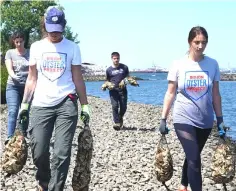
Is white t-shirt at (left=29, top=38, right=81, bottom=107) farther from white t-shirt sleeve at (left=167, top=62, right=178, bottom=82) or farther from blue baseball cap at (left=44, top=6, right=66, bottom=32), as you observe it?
white t-shirt sleeve at (left=167, top=62, right=178, bottom=82)

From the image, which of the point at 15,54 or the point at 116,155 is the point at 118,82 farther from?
the point at 15,54

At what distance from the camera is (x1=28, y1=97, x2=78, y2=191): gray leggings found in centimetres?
552

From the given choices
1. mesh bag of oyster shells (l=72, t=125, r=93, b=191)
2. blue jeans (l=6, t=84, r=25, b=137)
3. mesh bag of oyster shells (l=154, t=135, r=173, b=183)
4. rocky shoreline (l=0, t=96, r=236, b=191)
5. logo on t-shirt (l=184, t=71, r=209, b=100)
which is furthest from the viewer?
blue jeans (l=6, t=84, r=25, b=137)

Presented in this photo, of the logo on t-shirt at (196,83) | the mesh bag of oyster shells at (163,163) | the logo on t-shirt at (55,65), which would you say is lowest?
the mesh bag of oyster shells at (163,163)

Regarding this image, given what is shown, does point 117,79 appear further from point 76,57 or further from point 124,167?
point 76,57

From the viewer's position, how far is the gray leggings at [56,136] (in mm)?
5516

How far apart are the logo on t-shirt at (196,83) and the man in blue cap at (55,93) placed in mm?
1168

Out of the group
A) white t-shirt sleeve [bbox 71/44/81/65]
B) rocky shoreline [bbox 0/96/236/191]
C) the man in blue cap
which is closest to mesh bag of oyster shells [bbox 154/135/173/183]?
rocky shoreline [bbox 0/96/236/191]

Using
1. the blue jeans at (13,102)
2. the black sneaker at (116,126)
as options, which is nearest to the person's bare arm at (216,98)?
the blue jeans at (13,102)

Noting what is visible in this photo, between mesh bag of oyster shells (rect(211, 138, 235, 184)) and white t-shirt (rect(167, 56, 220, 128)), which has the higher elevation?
white t-shirt (rect(167, 56, 220, 128))

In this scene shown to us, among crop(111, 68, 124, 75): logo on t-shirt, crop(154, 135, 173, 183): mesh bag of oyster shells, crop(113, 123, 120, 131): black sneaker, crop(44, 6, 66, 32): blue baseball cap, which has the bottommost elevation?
crop(113, 123, 120, 131): black sneaker

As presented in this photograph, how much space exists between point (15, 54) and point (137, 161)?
2795 millimetres

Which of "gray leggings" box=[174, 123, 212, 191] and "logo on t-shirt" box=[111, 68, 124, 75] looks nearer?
"gray leggings" box=[174, 123, 212, 191]

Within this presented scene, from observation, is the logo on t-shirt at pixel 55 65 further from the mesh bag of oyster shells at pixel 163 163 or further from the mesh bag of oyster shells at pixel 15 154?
the mesh bag of oyster shells at pixel 163 163
